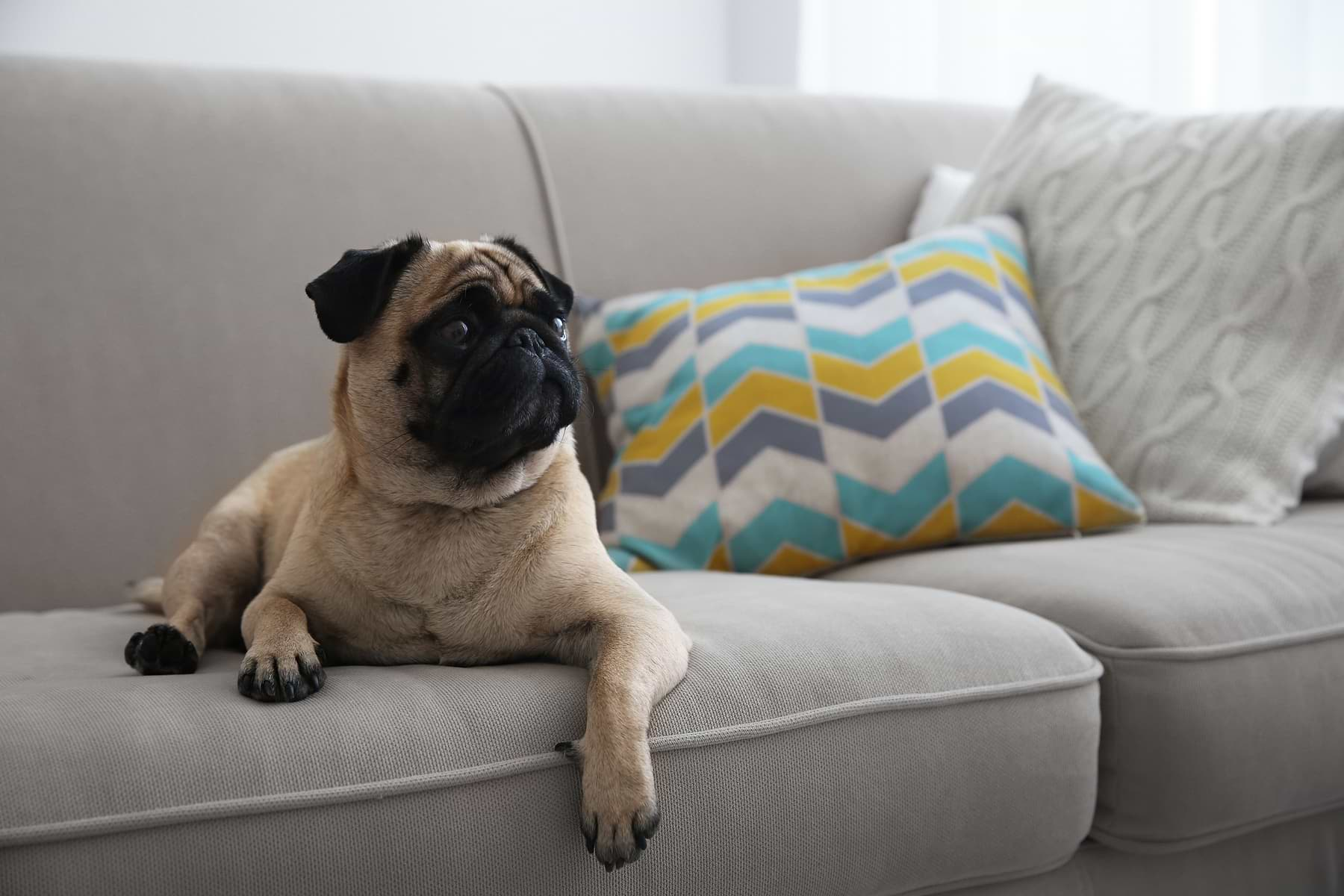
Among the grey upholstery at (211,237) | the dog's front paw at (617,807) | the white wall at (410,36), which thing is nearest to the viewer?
the dog's front paw at (617,807)

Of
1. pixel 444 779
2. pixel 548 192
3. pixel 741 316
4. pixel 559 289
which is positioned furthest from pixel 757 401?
pixel 444 779

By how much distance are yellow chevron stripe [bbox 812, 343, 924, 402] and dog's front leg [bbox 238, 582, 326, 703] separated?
883mm

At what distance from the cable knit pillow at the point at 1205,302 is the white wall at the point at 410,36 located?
1790mm

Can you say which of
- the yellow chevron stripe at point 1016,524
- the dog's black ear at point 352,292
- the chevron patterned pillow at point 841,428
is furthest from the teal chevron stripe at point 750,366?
the dog's black ear at point 352,292

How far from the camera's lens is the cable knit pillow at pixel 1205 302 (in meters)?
1.82

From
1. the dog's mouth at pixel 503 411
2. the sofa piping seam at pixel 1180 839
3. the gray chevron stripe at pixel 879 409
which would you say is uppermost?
the dog's mouth at pixel 503 411

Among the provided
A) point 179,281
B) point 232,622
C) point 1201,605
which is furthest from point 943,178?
point 232,622

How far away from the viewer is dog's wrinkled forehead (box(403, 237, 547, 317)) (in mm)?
1292

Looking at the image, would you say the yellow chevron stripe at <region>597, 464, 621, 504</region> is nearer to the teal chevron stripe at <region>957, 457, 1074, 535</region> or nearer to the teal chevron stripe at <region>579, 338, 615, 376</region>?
the teal chevron stripe at <region>579, 338, 615, 376</region>

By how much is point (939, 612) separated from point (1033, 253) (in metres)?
0.98

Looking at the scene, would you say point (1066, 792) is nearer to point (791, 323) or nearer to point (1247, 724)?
point (1247, 724)

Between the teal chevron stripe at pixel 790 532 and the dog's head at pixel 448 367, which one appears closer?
the dog's head at pixel 448 367

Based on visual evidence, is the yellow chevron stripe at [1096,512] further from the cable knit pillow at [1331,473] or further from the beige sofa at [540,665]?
the cable knit pillow at [1331,473]

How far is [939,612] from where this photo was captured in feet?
4.34
